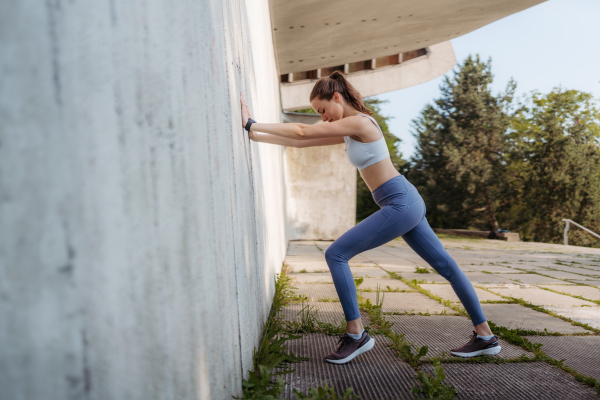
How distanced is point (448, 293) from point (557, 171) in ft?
81.1

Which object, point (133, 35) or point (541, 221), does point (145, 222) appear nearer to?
point (133, 35)

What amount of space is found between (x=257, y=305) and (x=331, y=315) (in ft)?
3.69

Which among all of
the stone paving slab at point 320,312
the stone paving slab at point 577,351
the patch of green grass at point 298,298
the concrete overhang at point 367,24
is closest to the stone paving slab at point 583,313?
the stone paving slab at point 577,351

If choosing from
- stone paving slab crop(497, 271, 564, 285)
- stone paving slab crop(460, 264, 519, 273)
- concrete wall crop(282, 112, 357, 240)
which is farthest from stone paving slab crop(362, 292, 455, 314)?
concrete wall crop(282, 112, 357, 240)

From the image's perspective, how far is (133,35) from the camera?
1172 millimetres

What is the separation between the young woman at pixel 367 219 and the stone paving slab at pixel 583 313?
5.06 ft

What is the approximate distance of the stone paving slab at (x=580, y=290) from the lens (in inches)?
192

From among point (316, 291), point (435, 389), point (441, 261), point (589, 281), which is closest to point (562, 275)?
point (589, 281)

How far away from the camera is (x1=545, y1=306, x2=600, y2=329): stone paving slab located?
364cm

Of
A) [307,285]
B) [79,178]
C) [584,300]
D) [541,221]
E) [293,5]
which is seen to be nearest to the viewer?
[79,178]

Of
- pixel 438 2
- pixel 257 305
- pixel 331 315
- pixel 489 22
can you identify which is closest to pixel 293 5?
pixel 438 2

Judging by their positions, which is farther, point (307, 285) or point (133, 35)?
point (307, 285)

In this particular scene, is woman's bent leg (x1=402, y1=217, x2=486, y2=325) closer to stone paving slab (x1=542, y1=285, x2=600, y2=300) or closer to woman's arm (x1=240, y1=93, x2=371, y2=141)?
woman's arm (x1=240, y1=93, x2=371, y2=141)

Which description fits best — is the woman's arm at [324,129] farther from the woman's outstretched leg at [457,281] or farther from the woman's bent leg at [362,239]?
the woman's outstretched leg at [457,281]
